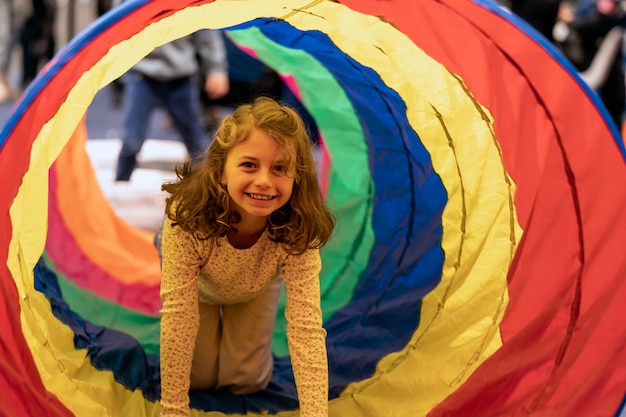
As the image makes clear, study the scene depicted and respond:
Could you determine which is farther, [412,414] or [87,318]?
[87,318]

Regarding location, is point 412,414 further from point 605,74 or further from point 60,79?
point 605,74

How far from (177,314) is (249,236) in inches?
10.0

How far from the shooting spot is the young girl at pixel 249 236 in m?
2.11

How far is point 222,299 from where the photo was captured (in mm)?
2506

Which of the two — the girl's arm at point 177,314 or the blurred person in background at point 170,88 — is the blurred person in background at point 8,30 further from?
the girl's arm at point 177,314

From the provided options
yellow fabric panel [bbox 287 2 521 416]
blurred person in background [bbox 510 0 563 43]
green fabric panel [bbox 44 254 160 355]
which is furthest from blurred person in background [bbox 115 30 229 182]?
blurred person in background [bbox 510 0 563 43]

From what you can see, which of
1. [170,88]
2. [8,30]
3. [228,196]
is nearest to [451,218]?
[228,196]

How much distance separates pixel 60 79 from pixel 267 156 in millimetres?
496

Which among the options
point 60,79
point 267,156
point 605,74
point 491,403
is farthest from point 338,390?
point 605,74

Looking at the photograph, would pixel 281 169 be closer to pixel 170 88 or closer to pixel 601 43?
pixel 170 88

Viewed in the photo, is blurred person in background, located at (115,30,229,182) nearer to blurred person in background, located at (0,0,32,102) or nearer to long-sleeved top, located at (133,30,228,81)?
long-sleeved top, located at (133,30,228,81)

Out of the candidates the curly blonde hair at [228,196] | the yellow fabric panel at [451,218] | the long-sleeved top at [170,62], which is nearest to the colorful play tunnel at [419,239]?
the yellow fabric panel at [451,218]

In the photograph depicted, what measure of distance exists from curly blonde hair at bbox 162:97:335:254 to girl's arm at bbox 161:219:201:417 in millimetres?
59

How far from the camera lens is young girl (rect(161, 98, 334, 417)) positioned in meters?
2.11
